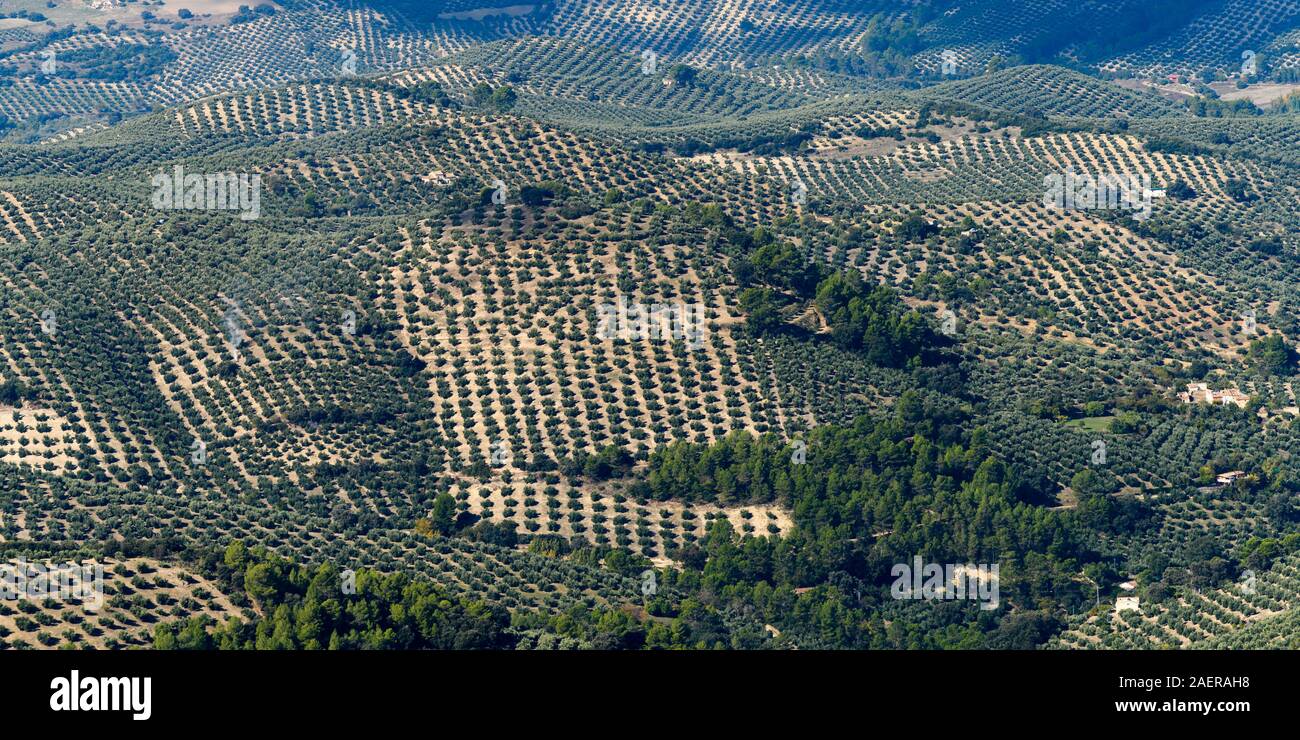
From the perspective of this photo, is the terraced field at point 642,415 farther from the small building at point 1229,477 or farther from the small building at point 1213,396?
the small building at point 1213,396

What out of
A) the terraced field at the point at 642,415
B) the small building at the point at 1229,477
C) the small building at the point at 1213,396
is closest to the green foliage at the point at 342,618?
the terraced field at the point at 642,415

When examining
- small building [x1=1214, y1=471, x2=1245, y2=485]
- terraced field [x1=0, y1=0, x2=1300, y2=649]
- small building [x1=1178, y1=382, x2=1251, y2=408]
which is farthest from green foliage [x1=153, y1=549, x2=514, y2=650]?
small building [x1=1178, y1=382, x2=1251, y2=408]

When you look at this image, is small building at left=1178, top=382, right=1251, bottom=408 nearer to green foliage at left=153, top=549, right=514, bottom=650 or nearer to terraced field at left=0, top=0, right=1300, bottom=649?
terraced field at left=0, top=0, right=1300, bottom=649

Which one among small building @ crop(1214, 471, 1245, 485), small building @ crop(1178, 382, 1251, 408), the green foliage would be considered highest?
small building @ crop(1178, 382, 1251, 408)

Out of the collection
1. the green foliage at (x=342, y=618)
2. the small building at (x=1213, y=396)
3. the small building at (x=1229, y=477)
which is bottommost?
the green foliage at (x=342, y=618)

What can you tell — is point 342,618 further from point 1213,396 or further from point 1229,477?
point 1213,396

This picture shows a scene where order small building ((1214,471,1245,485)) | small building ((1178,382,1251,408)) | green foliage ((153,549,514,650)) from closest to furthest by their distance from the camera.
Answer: green foliage ((153,549,514,650))
small building ((1214,471,1245,485))
small building ((1178,382,1251,408))

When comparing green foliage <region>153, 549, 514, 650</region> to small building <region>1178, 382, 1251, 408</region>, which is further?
small building <region>1178, 382, 1251, 408</region>

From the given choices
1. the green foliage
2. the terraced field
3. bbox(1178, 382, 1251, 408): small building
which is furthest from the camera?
bbox(1178, 382, 1251, 408): small building

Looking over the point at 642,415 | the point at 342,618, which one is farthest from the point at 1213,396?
the point at 342,618

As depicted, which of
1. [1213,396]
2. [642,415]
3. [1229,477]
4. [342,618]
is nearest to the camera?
[342,618]

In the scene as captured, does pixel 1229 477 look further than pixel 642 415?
No

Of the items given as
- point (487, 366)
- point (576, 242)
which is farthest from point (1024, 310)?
point (487, 366)
